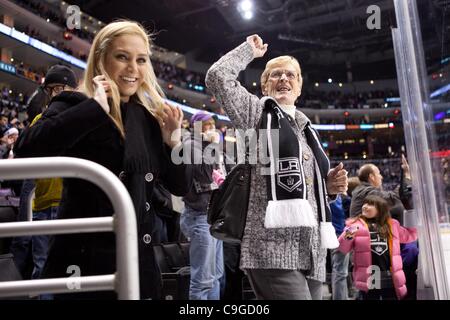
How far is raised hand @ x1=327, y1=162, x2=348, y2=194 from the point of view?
194cm

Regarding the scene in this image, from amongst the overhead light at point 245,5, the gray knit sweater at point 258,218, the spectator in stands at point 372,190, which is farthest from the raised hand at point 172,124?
the overhead light at point 245,5

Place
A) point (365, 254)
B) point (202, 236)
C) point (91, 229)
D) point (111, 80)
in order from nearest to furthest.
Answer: point (91, 229), point (111, 80), point (202, 236), point (365, 254)

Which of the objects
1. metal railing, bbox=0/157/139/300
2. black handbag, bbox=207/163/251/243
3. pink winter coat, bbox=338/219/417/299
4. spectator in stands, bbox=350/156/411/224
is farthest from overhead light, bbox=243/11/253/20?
metal railing, bbox=0/157/139/300

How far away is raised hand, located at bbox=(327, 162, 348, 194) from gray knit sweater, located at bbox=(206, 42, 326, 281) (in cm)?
18

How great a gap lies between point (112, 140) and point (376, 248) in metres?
3.09

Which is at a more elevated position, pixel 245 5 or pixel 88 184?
pixel 245 5

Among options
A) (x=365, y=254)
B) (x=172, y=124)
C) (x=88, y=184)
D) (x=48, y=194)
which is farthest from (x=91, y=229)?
(x=365, y=254)

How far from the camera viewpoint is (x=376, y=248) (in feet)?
12.4

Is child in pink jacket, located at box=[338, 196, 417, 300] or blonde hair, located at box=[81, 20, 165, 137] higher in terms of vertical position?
A: blonde hair, located at box=[81, 20, 165, 137]

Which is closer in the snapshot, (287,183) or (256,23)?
(287,183)

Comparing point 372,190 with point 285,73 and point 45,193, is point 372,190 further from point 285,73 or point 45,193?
point 45,193

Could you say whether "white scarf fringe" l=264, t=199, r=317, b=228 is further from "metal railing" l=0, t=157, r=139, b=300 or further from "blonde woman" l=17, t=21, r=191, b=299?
"metal railing" l=0, t=157, r=139, b=300

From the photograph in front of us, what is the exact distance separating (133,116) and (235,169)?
0.54 meters

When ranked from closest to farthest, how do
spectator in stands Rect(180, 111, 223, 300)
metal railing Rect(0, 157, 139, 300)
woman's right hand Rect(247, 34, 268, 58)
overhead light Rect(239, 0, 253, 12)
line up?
metal railing Rect(0, 157, 139, 300)
woman's right hand Rect(247, 34, 268, 58)
spectator in stands Rect(180, 111, 223, 300)
overhead light Rect(239, 0, 253, 12)
